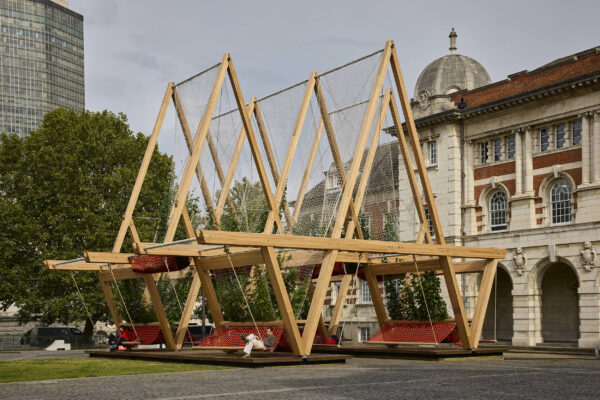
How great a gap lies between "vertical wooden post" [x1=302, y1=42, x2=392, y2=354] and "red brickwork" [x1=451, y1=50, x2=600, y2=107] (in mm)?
16680

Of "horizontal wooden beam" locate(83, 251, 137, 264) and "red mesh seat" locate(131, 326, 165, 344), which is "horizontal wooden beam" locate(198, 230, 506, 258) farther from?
"red mesh seat" locate(131, 326, 165, 344)

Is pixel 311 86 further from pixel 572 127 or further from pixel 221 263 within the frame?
pixel 572 127

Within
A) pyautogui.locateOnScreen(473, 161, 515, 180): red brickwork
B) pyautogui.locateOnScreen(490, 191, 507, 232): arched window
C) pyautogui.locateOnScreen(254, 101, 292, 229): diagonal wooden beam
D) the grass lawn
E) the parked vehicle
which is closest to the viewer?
the grass lawn

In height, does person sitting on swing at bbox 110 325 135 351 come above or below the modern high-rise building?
below

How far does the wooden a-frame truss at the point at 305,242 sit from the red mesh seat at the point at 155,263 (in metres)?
0.44

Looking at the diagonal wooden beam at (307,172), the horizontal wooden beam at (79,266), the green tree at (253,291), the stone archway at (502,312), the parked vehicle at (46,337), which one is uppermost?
the diagonal wooden beam at (307,172)

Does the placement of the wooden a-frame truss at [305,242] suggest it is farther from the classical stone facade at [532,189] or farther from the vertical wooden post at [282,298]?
the classical stone facade at [532,189]

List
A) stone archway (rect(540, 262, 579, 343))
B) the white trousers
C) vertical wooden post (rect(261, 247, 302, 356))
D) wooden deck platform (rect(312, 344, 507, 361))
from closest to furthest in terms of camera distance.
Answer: vertical wooden post (rect(261, 247, 302, 356)), the white trousers, wooden deck platform (rect(312, 344, 507, 361)), stone archway (rect(540, 262, 579, 343))

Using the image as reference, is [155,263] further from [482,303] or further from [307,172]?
[482,303]

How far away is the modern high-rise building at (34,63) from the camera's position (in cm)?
14025

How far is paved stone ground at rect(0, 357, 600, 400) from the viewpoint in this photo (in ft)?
44.4

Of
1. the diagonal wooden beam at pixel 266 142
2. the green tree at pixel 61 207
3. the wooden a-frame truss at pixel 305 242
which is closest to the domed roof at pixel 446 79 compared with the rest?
the green tree at pixel 61 207

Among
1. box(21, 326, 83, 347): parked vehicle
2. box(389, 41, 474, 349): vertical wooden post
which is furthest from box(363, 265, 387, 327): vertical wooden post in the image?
box(21, 326, 83, 347): parked vehicle

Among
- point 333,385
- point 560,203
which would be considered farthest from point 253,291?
point 560,203
